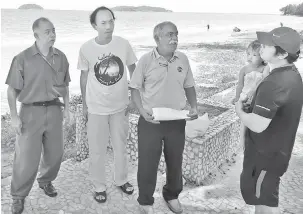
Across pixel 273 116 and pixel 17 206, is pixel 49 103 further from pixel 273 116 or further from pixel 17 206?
pixel 273 116

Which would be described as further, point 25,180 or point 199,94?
point 199,94

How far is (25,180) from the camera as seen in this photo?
324 centimetres

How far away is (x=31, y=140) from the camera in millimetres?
3188

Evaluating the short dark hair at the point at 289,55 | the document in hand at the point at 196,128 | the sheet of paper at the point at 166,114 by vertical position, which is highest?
the short dark hair at the point at 289,55

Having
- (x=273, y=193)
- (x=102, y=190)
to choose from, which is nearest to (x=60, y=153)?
(x=102, y=190)

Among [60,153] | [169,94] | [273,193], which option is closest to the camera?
[273,193]

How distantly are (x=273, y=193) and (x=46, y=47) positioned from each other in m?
2.58

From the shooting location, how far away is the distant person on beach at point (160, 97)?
2.83m

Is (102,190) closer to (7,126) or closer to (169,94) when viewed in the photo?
(169,94)

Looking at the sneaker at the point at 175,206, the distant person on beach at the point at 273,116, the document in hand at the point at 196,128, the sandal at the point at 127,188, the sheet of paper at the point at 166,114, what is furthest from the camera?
the document in hand at the point at 196,128

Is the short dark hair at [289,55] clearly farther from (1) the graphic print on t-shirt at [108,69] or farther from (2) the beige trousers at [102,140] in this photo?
(2) the beige trousers at [102,140]

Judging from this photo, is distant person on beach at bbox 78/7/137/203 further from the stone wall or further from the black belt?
the stone wall

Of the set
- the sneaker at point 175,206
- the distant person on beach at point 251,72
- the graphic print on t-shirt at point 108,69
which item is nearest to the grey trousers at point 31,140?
the graphic print on t-shirt at point 108,69

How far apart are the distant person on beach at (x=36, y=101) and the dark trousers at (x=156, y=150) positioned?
102 cm
